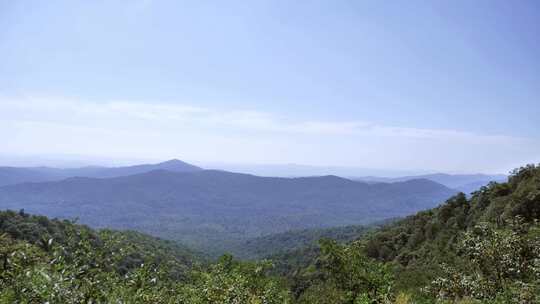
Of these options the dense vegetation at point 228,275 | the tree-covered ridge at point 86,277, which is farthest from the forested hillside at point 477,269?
the tree-covered ridge at point 86,277

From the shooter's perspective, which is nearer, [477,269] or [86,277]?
[86,277]

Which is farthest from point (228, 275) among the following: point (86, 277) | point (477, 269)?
point (477, 269)

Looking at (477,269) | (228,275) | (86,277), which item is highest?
(86,277)

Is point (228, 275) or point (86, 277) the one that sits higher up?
point (86, 277)

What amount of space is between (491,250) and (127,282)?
950cm

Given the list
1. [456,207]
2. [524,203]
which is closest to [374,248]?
[456,207]

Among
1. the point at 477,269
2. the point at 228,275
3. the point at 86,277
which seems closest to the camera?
the point at 86,277

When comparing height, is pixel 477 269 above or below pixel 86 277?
below

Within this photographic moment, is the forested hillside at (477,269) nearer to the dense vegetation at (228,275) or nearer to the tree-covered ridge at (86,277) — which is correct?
the dense vegetation at (228,275)

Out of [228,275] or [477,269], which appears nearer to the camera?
[228,275]

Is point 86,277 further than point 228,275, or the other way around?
point 228,275

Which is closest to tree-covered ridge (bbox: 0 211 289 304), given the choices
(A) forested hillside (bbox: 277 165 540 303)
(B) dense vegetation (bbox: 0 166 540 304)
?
(B) dense vegetation (bbox: 0 166 540 304)

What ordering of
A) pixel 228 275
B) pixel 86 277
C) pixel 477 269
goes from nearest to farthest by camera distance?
1. pixel 86 277
2. pixel 228 275
3. pixel 477 269

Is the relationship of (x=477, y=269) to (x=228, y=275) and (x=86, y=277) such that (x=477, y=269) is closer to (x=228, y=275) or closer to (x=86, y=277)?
(x=228, y=275)
